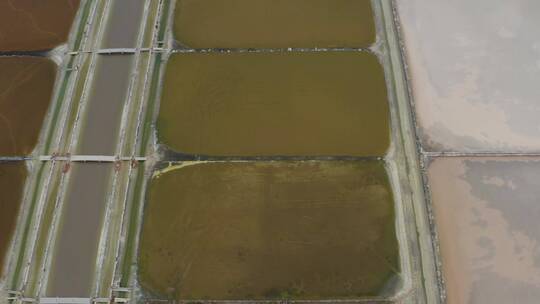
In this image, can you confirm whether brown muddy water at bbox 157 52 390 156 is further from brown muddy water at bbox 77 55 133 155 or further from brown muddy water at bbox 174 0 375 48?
brown muddy water at bbox 77 55 133 155

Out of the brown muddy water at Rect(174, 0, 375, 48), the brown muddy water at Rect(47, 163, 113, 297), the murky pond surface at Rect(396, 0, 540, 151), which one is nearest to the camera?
the brown muddy water at Rect(47, 163, 113, 297)

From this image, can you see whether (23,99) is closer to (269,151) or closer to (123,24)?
(123,24)

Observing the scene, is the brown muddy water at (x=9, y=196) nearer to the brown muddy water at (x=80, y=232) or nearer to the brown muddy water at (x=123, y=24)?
the brown muddy water at (x=80, y=232)

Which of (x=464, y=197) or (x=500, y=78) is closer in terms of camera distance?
(x=464, y=197)

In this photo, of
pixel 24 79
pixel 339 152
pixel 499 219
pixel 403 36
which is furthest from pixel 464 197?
pixel 24 79

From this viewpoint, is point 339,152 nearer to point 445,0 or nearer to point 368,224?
point 368,224

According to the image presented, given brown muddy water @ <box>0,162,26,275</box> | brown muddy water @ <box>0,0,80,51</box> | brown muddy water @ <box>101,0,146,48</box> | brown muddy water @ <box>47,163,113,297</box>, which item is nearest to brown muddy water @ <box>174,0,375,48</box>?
brown muddy water @ <box>101,0,146,48</box>

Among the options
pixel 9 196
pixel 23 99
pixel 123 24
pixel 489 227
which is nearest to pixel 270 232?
pixel 489 227
